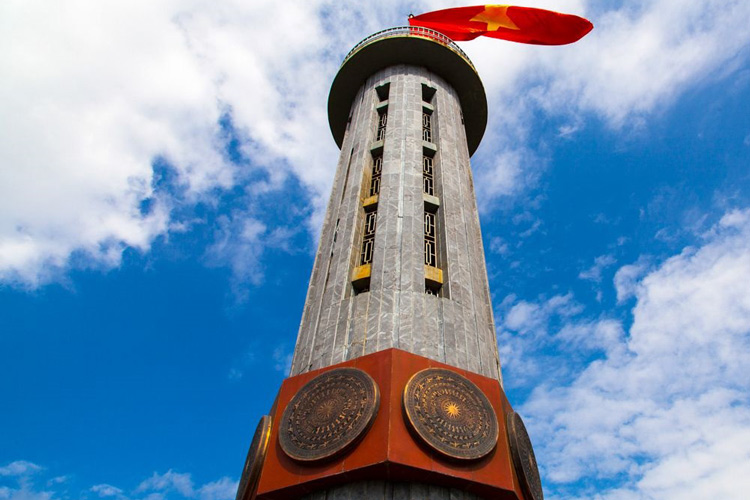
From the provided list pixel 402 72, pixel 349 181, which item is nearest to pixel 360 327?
pixel 349 181

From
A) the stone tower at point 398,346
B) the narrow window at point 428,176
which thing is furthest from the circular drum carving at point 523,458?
the narrow window at point 428,176

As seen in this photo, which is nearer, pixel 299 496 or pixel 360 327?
pixel 299 496

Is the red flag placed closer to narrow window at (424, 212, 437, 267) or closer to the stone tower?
the stone tower

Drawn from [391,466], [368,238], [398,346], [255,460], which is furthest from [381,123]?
[391,466]

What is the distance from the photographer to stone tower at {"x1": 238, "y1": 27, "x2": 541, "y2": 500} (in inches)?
532

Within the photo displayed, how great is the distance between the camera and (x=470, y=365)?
667 inches

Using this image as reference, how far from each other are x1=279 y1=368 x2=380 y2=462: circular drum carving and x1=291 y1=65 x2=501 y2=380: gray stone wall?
5.05 ft

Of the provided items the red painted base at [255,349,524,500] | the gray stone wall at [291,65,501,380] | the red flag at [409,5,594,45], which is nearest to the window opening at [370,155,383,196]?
the gray stone wall at [291,65,501,380]

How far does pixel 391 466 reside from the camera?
12969 mm

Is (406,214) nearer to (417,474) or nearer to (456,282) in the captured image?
(456,282)

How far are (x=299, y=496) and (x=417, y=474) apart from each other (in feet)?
9.79

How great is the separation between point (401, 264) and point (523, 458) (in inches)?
280

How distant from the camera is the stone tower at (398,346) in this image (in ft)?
44.3

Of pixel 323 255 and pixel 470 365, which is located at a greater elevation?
pixel 323 255
